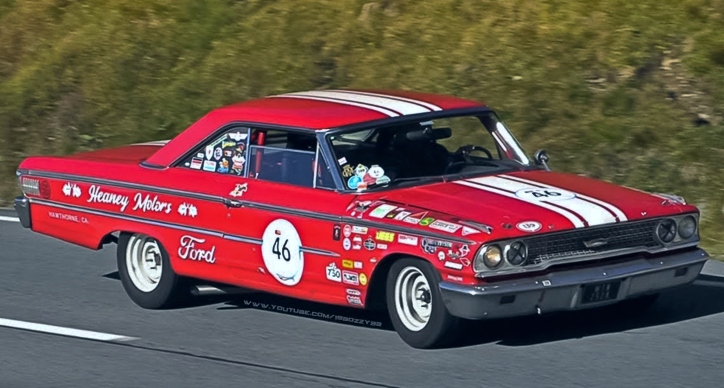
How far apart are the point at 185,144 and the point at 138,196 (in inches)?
19.1

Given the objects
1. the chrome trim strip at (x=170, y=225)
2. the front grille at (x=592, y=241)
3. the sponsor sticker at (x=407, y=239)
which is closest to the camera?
the front grille at (x=592, y=241)

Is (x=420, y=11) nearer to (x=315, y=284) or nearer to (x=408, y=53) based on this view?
(x=408, y=53)

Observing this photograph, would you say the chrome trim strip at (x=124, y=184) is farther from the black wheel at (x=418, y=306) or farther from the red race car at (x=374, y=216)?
the black wheel at (x=418, y=306)

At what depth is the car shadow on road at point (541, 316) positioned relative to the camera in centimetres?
809

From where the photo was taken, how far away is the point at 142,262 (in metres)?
9.41

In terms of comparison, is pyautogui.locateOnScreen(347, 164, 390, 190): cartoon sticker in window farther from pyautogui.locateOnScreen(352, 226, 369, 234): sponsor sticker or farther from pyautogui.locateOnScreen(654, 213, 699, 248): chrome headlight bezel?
pyautogui.locateOnScreen(654, 213, 699, 248): chrome headlight bezel

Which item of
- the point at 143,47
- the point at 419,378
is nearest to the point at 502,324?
the point at 419,378

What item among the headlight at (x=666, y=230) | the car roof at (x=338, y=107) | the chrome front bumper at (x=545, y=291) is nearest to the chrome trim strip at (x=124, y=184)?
the car roof at (x=338, y=107)

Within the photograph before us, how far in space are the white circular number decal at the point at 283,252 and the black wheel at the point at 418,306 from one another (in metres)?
0.68

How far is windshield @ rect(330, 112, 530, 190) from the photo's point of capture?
27.2 feet

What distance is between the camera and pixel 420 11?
16328 millimetres

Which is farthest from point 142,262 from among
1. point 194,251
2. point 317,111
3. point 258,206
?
point 317,111

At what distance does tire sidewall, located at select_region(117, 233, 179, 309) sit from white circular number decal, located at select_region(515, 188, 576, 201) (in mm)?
2562

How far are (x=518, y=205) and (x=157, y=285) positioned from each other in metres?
2.86
